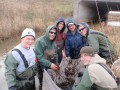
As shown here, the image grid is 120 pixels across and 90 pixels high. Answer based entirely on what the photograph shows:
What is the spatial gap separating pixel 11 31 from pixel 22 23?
59cm

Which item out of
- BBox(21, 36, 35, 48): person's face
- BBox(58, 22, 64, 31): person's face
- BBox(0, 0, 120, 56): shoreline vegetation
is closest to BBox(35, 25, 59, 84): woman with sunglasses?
BBox(58, 22, 64, 31): person's face

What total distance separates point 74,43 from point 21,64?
5.49ft

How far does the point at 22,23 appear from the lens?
11.7 metres

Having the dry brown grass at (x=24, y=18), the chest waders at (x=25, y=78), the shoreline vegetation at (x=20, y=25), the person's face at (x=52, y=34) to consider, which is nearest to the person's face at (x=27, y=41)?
the chest waders at (x=25, y=78)

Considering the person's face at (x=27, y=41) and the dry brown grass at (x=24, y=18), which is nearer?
the person's face at (x=27, y=41)

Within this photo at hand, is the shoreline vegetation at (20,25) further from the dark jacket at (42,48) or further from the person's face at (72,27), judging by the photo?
the dark jacket at (42,48)

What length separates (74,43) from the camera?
253 inches

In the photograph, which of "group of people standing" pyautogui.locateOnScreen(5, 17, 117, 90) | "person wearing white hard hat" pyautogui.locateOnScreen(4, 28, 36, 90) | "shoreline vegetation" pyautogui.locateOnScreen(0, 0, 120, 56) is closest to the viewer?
"group of people standing" pyautogui.locateOnScreen(5, 17, 117, 90)

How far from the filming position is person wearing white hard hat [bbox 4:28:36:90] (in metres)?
4.95

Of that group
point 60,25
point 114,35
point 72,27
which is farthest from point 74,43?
point 114,35

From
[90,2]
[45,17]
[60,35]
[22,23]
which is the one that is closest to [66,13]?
[45,17]

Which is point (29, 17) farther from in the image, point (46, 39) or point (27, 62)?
point (27, 62)

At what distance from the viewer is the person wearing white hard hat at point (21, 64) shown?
→ 4.95 meters

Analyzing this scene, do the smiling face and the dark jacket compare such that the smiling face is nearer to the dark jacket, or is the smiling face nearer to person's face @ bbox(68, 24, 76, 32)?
the dark jacket
